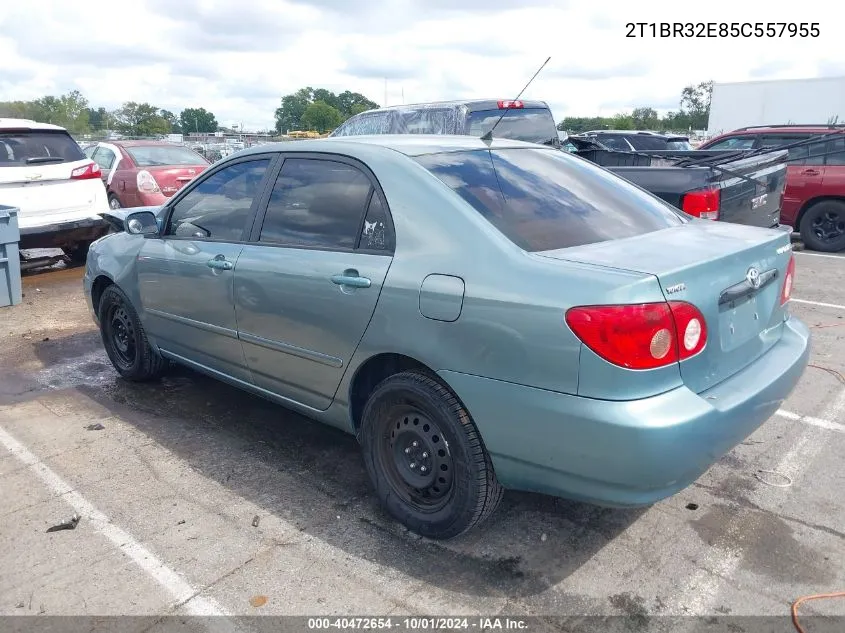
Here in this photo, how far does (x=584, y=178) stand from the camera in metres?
3.59

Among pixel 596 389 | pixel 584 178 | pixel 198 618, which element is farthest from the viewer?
pixel 584 178

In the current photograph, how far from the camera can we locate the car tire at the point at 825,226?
9.88 meters

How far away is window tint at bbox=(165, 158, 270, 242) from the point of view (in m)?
3.88

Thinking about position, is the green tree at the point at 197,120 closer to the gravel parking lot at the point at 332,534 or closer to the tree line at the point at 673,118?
the tree line at the point at 673,118

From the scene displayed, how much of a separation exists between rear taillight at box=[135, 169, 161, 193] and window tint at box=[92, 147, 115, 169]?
1.08 m

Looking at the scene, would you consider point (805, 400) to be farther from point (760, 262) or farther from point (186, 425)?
point (186, 425)

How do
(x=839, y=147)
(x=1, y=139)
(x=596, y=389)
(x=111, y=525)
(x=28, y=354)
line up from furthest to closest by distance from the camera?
(x=839, y=147)
(x=1, y=139)
(x=28, y=354)
(x=111, y=525)
(x=596, y=389)

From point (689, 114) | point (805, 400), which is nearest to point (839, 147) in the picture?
point (805, 400)

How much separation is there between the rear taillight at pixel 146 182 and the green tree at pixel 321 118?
25.2 metres

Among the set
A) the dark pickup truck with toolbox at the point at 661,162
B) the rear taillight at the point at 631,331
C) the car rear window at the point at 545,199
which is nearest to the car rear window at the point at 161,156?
the dark pickup truck with toolbox at the point at 661,162

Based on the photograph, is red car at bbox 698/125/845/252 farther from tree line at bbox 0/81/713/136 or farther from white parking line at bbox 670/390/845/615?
tree line at bbox 0/81/713/136

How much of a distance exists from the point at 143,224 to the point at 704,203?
4.42 metres

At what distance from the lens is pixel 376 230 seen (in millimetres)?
3156

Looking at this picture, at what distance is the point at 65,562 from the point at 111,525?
29cm
